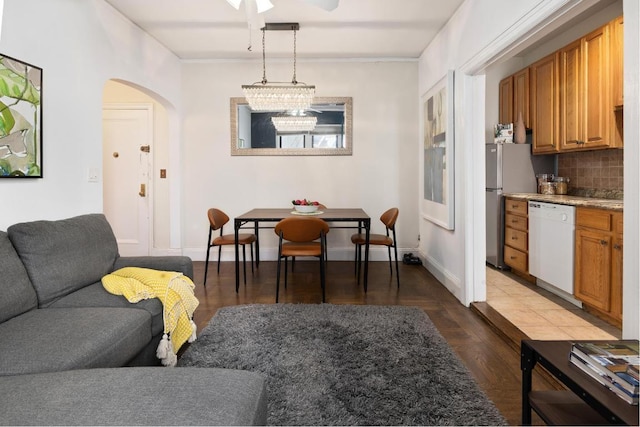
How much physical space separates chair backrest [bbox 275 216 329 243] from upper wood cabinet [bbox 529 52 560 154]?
2673 mm

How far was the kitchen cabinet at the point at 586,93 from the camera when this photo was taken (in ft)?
11.0

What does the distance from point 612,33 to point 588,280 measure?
6.71ft

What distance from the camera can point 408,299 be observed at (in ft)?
12.0

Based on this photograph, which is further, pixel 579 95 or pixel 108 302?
pixel 579 95

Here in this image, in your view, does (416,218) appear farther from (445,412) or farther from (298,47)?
(445,412)

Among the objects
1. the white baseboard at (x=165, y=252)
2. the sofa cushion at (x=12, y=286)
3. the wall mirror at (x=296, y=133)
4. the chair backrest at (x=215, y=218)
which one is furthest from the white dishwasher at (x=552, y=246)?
the white baseboard at (x=165, y=252)

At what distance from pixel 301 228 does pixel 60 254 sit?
185cm

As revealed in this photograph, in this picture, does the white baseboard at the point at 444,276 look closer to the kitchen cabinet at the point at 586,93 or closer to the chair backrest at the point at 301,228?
the chair backrest at the point at 301,228

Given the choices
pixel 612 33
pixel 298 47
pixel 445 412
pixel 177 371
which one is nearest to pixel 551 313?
pixel 445 412

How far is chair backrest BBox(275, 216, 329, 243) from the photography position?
3523 millimetres

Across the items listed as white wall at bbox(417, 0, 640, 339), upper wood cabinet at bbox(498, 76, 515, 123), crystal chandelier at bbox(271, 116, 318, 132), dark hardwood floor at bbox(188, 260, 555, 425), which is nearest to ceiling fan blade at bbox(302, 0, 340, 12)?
white wall at bbox(417, 0, 640, 339)

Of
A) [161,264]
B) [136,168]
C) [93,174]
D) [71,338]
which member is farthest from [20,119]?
[136,168]

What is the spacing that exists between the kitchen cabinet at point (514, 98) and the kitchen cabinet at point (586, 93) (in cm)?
67

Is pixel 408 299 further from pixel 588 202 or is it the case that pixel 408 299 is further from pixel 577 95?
pixel 577 95
